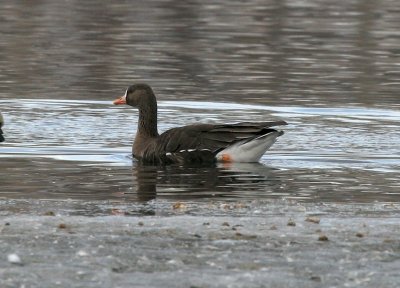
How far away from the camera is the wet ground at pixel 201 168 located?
9445mm

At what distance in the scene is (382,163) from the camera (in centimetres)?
1648

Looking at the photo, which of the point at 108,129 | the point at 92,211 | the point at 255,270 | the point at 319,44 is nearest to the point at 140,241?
the point at 255,270

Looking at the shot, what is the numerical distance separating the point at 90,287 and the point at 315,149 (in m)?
9.23

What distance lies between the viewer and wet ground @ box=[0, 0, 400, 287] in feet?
31.0

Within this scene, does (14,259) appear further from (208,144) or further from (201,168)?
(208,144)

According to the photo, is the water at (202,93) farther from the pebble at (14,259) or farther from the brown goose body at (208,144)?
the pebble at (14,259)

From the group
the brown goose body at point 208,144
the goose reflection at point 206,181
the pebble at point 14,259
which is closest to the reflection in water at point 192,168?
the goose reflection at point 206,181

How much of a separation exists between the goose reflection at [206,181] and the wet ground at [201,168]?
0.11 feet

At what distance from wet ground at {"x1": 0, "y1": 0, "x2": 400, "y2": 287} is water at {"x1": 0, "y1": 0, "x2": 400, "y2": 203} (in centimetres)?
5

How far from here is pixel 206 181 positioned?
1516 cm

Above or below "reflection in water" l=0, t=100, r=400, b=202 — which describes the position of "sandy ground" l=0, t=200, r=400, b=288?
above

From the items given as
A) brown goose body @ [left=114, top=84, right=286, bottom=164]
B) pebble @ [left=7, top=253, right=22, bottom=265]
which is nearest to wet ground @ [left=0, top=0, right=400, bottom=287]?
pebble @ [left=7, top=253, right=22, bottom=265]

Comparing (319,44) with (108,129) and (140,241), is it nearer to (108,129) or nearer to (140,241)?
(108,129)

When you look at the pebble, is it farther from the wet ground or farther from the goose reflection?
the goose reflection
